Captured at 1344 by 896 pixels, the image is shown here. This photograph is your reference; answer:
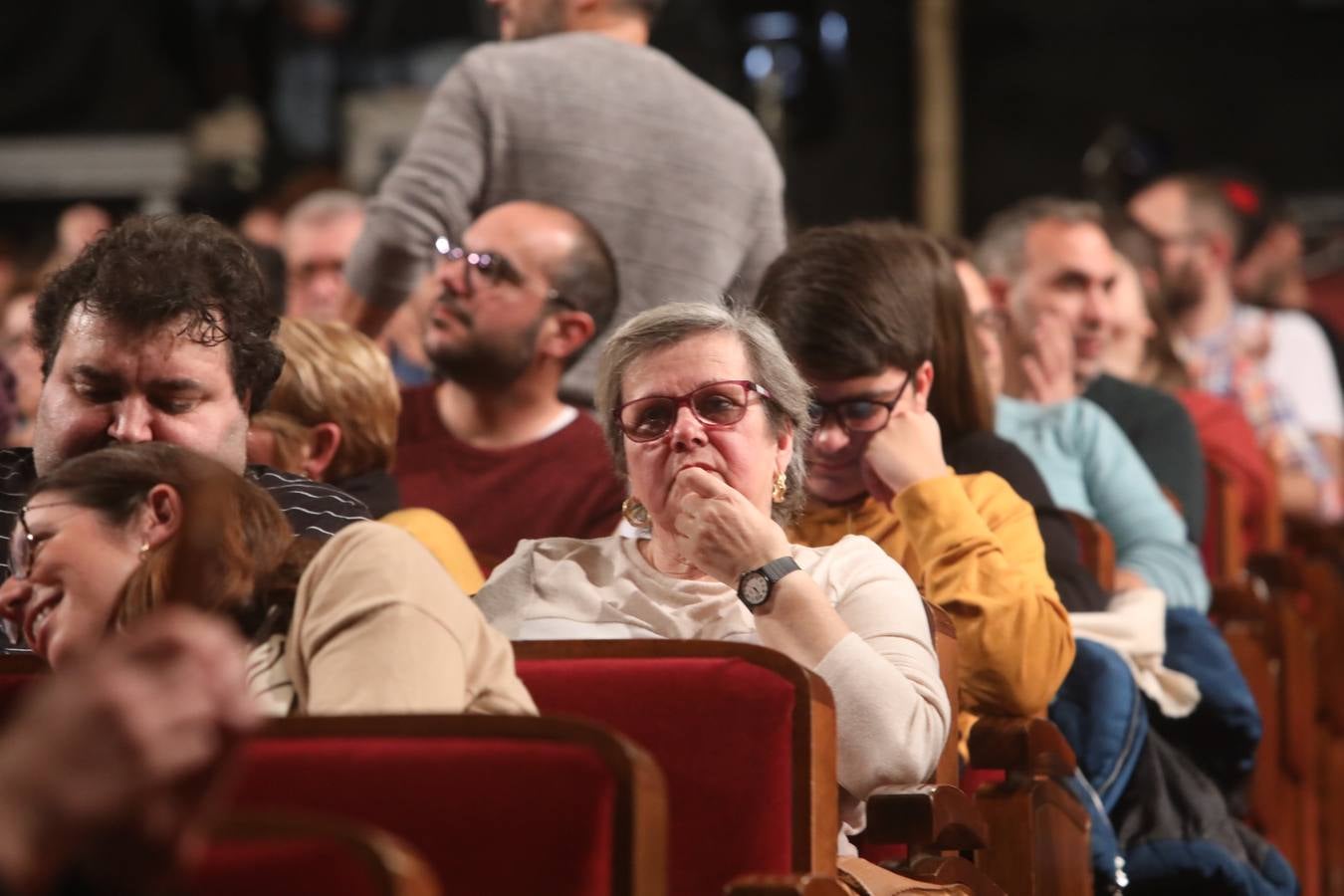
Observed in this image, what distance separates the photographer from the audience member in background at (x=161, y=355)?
7.14 feet

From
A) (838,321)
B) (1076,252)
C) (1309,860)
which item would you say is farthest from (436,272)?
(1309,860)

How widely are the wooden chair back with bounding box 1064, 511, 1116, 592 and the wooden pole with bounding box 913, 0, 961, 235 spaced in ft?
18.6

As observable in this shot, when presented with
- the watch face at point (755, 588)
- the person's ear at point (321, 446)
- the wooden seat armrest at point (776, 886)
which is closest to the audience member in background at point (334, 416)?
the person's ear at point (321, 446)

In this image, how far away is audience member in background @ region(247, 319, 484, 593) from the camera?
2646 mm

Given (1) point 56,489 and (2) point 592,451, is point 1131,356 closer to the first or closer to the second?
(2) point 592,451

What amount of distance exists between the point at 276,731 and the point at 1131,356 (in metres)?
3.02

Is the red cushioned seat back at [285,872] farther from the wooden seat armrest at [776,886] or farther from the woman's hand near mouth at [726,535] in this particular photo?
the woman's hand near mouth at [726,535]

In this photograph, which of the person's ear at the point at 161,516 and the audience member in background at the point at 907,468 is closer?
the person's ear at the point at 161,516

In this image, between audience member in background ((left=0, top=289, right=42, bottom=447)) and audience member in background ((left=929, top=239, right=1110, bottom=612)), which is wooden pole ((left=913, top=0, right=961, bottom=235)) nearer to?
audience member in background ((left=0, top=289, right=42, bottom=447))

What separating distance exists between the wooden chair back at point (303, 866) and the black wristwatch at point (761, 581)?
0.87 m

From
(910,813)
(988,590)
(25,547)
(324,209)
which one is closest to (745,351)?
(988,590)

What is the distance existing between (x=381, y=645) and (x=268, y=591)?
0.55 feet

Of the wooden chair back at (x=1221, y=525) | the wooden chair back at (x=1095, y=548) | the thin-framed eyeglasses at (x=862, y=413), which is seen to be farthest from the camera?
the wooden chair back at (x=1221, y=525)

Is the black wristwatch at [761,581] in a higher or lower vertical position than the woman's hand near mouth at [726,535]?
lower
